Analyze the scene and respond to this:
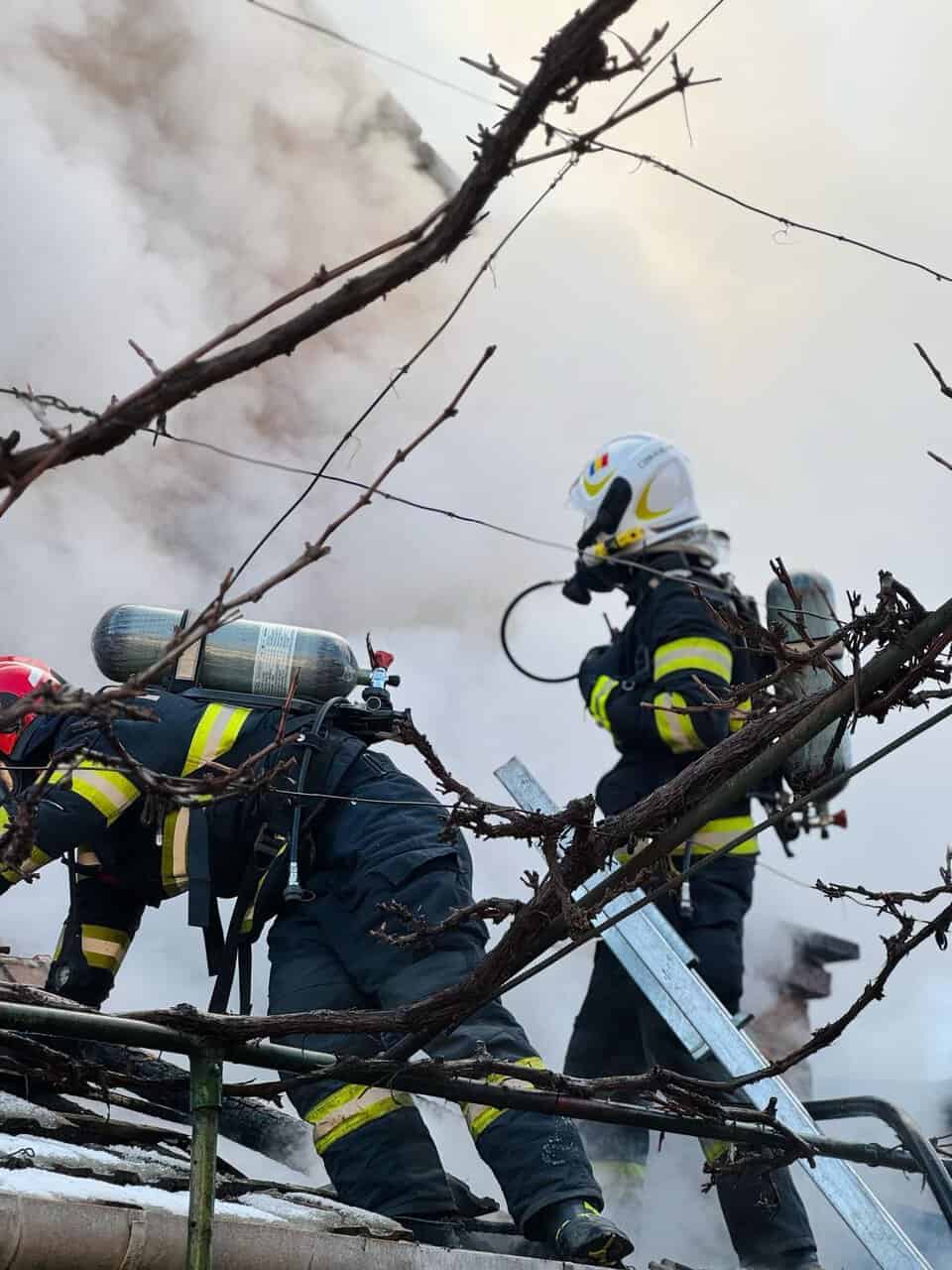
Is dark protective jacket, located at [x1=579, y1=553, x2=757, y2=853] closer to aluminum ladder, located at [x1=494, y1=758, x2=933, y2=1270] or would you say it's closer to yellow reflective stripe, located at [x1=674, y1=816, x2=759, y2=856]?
yellow reflective stripe, located at [x1=674, y1=816, x2=759, y2=856]

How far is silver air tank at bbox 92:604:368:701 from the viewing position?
447 centimetres

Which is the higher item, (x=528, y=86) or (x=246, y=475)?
(x=246, y=475)

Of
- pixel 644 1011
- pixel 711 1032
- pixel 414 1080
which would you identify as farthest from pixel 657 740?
pixel 414 1080

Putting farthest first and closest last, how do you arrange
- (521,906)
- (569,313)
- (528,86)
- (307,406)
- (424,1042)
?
(569,313) < (307,406) < (424,1042) < (521,906) < (528,86)

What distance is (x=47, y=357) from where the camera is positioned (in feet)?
28.0

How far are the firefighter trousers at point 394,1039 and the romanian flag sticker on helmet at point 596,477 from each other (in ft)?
8.38

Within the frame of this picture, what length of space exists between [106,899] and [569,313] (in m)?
7.01

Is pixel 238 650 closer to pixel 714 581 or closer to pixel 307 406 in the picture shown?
pixel 714 581

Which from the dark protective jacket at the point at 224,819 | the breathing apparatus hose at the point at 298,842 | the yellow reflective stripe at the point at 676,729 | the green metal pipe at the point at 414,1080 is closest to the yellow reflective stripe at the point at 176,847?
the dark protective jacket at the point at 224,819

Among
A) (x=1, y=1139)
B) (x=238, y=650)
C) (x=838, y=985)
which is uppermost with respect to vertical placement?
(x=838, y=985)

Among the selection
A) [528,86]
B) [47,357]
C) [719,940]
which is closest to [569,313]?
[47,357]

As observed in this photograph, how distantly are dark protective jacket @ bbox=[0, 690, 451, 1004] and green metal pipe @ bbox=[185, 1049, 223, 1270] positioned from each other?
1187 mm

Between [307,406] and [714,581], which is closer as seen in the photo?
[714,581]

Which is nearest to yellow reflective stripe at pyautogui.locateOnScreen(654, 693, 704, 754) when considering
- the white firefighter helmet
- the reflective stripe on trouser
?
the white firefighter helmet
